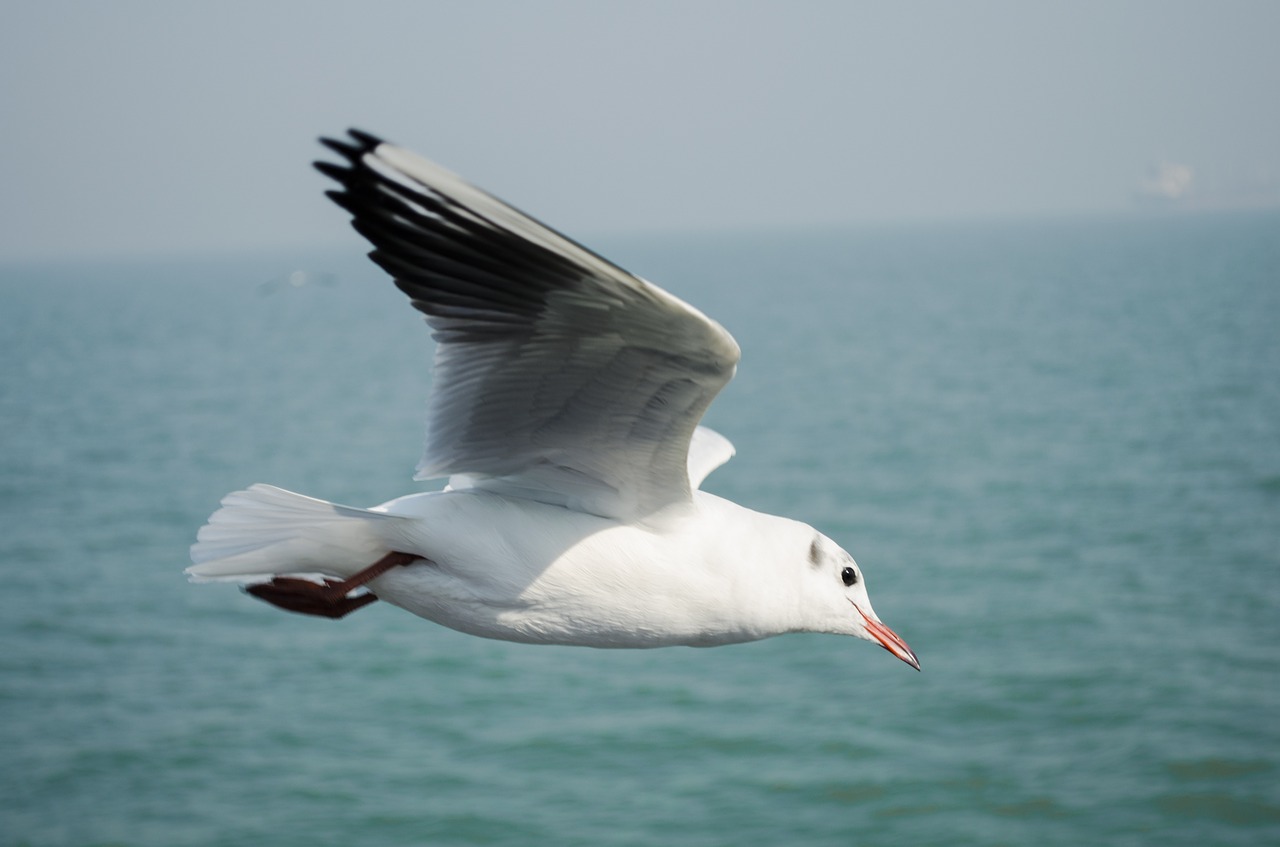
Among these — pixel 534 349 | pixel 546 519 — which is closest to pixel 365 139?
pixel 534 349

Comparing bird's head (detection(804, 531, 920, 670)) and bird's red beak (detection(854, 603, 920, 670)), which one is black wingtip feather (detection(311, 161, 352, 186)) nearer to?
bird's head (detection(804, 531, 920, 670))

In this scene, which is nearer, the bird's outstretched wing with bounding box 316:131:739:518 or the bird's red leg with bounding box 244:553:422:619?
the bird's outstretched wing with bounding box 316:131:739:518

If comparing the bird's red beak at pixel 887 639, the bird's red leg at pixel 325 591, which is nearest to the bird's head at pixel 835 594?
the bird's red beak at pixel 887 639

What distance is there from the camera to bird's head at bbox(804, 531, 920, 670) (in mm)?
4398

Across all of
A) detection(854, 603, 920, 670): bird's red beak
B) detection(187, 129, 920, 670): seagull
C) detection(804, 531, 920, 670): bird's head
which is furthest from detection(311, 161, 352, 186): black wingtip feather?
detection(854, 603, 920, 670): bird's red beak

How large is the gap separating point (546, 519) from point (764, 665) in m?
24.7

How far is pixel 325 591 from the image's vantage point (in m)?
4.19

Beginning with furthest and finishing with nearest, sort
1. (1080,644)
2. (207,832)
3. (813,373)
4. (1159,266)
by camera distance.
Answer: (1159,266) < (813,373) < (1080,644) < (207,832)

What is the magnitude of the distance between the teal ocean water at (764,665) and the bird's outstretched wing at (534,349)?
58.4 ft

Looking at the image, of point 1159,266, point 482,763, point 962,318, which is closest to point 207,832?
point 482,763

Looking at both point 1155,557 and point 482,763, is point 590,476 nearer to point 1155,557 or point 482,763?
point 482,763

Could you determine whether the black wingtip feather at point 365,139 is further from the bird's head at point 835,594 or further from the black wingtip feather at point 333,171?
the bird's head at point 835,594

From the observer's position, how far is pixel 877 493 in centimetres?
4012

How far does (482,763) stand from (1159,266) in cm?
10398
